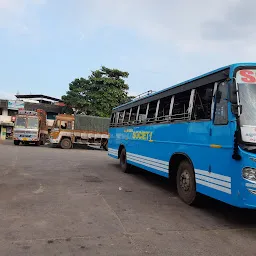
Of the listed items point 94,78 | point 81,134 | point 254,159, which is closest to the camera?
point 254,159

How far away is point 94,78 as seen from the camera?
32.5 meters

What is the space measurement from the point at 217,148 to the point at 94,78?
94.9 ft

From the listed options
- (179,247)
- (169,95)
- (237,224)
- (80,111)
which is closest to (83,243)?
(179,247)

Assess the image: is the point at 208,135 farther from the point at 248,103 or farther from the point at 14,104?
the point at 14,104

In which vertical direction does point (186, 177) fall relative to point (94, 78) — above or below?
below

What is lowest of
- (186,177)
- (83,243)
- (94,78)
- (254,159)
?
(83,243)

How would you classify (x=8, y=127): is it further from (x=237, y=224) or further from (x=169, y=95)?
(x=237, y=224)

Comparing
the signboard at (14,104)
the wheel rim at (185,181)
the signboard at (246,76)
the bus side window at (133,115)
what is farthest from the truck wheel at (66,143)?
the signboard at (14,104)

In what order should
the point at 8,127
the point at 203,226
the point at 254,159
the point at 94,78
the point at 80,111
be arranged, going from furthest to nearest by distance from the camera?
the point at 8,127 → the point at 80,111 → the point at 94,78 → the point at 203,226 → the point at 254,159

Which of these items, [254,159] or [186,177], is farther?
[186,177]

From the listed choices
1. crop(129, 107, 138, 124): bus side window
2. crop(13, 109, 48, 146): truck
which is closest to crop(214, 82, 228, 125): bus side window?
crop(129, 107, 138, 124): bus side window

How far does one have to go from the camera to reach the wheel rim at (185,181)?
5.96 metres

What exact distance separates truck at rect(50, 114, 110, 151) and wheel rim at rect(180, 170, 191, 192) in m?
18.7

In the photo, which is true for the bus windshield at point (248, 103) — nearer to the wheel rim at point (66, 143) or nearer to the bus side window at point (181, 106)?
the bus side window at point (181, 106)
